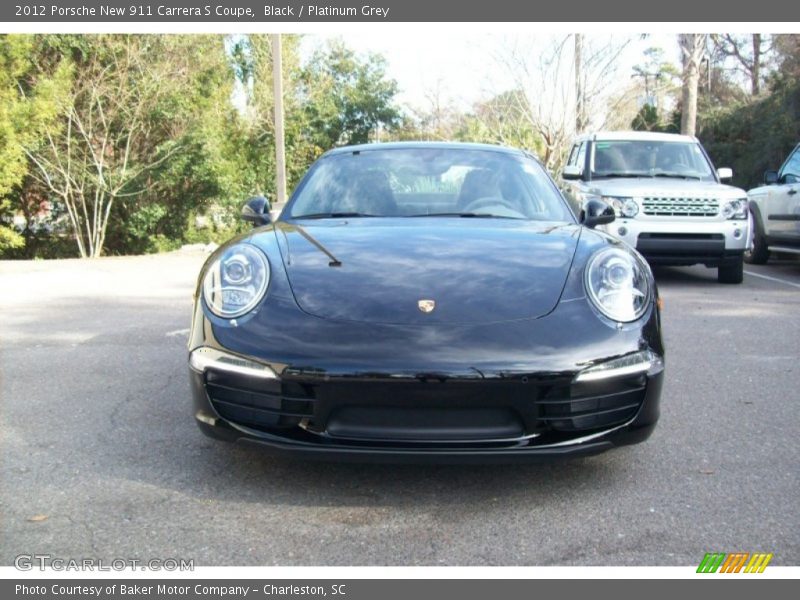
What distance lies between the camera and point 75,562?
91.6 inches

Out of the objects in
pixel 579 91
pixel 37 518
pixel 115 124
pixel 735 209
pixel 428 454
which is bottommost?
pixel 37 518

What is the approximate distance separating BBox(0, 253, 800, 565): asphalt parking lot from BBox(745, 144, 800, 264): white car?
5.29 meters

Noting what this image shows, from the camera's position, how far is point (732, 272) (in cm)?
865

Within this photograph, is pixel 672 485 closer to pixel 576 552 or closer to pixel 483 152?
pixel 576 552

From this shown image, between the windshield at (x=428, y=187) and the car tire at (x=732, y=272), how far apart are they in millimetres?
5129

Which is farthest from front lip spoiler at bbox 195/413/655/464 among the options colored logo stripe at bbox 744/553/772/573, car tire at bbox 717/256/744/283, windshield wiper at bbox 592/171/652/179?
windshield wiper at bbox 592/171/652/179

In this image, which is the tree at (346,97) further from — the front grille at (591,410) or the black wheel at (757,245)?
the front grille at (591,410)

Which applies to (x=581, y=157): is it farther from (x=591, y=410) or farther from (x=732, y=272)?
(x=591, y=410)

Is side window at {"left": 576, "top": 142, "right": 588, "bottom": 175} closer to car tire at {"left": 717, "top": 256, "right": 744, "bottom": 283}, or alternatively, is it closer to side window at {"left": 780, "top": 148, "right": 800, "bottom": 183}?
car tire at {"left": 717, "top": 256, "right": 744, "bottom": 283}

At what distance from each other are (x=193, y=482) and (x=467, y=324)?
1232 millimetres

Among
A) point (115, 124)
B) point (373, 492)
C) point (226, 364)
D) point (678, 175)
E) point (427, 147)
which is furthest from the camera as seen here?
point (115, 124)

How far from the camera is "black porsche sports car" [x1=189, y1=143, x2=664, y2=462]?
2.57 m

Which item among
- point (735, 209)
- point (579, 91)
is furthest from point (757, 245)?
point (579, 91)

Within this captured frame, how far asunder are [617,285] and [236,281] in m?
1.48
